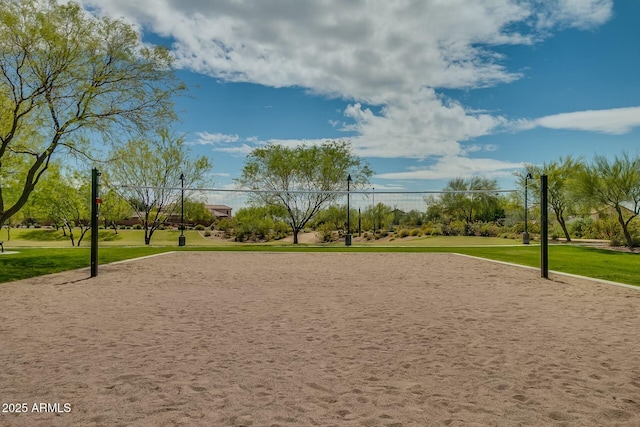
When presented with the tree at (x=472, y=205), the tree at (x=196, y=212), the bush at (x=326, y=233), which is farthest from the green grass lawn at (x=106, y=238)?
the tree at (x=472, y=205)

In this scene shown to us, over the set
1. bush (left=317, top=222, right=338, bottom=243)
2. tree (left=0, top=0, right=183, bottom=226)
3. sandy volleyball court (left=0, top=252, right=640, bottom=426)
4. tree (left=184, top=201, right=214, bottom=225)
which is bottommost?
sandy volleyball court (left=0, top=252, right=640, bottom=426)

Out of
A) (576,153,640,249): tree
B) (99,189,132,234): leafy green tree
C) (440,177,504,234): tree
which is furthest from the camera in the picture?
(440,177,504,234): tree

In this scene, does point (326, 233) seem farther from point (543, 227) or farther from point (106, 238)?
point (543, 227)

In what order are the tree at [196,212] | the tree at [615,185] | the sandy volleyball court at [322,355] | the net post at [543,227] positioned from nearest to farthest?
the sandy volleyball court at [322,355], the net post at [543,227], the tree at [615,185], the tree at [196,212]

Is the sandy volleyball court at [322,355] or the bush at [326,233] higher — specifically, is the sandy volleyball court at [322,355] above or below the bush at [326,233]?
below

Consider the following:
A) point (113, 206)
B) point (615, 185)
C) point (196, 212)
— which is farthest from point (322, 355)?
point (113, 206)

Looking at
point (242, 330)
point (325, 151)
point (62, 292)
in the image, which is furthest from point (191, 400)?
point (325, 151)

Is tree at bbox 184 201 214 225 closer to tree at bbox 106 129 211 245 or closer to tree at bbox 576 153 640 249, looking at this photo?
tree at bbox 106 129 211 245

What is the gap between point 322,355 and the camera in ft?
13.2

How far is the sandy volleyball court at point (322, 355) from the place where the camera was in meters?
2.86

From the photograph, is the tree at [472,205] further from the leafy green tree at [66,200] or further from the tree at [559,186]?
the leafy green tree at [66,200]

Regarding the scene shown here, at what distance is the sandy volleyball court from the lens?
2.86 m

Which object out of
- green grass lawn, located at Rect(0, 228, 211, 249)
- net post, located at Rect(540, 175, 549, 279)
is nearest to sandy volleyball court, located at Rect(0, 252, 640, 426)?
net post, located at Rect(540, 175, 549, 279)

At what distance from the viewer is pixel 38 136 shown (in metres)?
16.4
